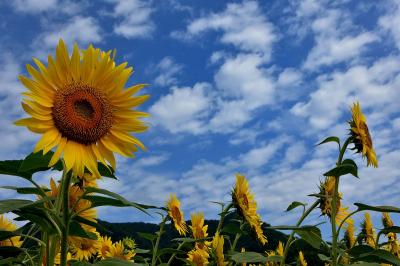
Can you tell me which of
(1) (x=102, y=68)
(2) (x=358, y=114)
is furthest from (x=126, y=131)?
(2) (x=358, y=114)

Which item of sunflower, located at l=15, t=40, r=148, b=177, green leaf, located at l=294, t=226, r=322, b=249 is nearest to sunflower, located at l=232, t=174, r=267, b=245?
green leaf, located at l=294, t=226, r=322, b=249

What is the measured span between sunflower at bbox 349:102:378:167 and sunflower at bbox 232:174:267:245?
4.63ft

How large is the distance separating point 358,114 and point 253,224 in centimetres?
172

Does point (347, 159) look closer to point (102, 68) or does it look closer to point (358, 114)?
point (358, 114)

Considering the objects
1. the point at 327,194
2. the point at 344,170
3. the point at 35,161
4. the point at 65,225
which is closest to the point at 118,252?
the point at 327,194

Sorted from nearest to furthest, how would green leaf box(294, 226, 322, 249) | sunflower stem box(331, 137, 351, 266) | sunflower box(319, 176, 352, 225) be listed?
green leaf box(294, 226, 322, 249) < sunflower stem box(331, 137, 351, 266) < sunflower box(319, 176, 352, 225)

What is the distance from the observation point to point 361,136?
432 cm

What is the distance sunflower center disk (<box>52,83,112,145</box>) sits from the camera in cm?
269

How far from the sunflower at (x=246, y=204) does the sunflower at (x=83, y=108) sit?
8.96ft

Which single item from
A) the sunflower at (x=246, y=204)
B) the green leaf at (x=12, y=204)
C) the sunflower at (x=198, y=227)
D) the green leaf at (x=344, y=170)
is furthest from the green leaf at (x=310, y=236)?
the sunflower at (x=198, y=227)

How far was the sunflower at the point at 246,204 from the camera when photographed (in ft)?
17.6

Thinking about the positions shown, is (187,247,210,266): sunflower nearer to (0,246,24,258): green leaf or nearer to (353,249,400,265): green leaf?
(353,249,400,265): green leaf

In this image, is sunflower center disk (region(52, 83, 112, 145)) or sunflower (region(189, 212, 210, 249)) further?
sunflower (region(189, 212, 210, 249))

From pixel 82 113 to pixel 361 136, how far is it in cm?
252
